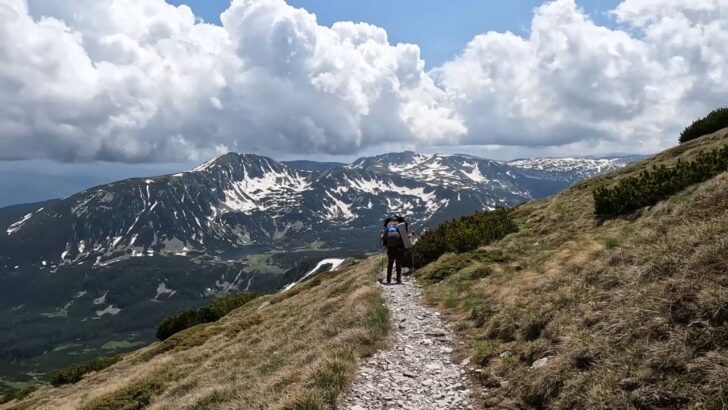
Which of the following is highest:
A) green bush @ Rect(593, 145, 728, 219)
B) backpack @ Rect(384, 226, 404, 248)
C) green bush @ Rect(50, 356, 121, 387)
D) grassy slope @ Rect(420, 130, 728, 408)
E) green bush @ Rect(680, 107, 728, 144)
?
green bush @ Rect(680, 107, 728, 144)

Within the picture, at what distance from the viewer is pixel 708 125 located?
39625 mm

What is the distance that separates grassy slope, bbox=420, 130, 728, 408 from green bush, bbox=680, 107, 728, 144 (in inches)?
1128

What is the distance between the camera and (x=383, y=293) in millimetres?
21219

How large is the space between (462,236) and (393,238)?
557 cm

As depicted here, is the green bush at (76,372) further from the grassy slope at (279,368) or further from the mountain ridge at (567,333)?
the mountain ridge at (567,333)

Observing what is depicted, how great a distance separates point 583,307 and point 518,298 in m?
3.48

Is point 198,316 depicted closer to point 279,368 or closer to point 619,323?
point 279,368

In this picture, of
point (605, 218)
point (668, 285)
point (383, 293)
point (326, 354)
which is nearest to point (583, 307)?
point (668, 285)

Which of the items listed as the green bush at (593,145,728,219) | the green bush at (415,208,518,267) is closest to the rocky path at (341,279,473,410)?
the green bush at (415,208,518,267)

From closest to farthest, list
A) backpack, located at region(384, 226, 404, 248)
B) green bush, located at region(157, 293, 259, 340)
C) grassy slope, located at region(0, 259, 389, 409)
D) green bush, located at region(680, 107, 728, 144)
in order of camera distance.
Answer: grassy slope, located at region(0, 259, 389, 409) → backpack, located at region(384, 226, 404, 248) → green bush, located at region(680, 107, 728, 144) → green bush, located at region(157, 293, 259, 340)

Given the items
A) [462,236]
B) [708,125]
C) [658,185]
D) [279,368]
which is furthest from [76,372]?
[708,125]

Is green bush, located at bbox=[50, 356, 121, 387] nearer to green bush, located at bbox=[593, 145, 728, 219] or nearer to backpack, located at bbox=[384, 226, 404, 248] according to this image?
backpack, located at bbox=[384, 226, 404, 248]

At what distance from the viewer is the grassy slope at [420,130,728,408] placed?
704 centimetres

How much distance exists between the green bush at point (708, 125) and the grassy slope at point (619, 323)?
2866cm
